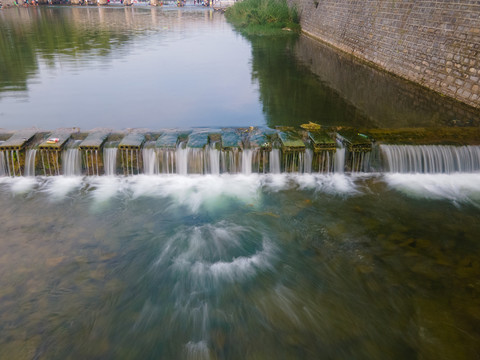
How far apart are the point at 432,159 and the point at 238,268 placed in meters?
5.03

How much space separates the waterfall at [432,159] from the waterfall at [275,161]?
222 cm

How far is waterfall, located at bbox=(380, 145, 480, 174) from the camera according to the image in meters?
7.08

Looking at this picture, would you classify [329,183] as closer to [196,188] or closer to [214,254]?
[196,188]

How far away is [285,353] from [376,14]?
1602cm

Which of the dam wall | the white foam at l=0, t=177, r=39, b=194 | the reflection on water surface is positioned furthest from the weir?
the dam wall

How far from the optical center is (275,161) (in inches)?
277

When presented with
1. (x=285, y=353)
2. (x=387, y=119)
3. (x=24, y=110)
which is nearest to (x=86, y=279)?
(x=285, y=353)

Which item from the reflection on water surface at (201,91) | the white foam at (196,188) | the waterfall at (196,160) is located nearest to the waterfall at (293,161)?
the white foam at (196,188)

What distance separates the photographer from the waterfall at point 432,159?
7.08 m

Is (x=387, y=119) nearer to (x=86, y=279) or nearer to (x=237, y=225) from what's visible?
(x=237, y=225)

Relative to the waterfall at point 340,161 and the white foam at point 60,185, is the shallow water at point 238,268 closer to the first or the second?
the white foam at point 60,185

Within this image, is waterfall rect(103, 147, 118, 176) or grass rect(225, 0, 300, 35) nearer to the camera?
waterfall rect(103, 147, 118, 176)

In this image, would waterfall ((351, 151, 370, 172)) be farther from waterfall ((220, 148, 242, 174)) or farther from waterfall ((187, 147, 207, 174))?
waterfall ((187, 147, 207, 174))

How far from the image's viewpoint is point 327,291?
168 inches
